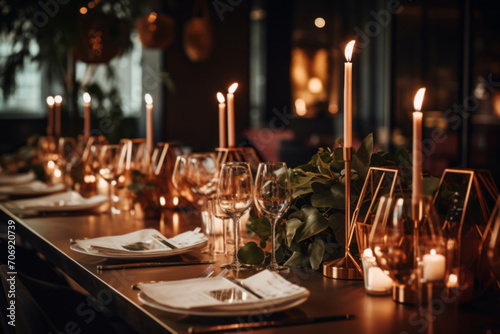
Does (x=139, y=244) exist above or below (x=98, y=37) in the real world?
below

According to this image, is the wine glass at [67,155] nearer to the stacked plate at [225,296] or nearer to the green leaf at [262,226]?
the green leaf at [262,226]

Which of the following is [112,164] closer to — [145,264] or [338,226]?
[145,264]

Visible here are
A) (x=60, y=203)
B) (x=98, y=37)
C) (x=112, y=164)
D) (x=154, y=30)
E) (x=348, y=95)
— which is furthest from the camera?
(x=154, y=30)

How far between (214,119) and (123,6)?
2309 millimetres

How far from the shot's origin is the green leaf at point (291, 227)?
1.25m

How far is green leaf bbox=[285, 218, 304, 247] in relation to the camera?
49.1 inches

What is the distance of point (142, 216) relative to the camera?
2.02 m

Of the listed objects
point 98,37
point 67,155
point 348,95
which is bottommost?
point 67,155

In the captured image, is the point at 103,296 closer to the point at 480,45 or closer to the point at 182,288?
the point at 182,288

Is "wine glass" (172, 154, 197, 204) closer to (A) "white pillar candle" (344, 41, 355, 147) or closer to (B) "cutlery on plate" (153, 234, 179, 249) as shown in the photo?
(B) "cutlery on plate" (153, 234, 179, 249)

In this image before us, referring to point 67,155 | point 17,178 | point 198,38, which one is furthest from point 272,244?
point 198,38

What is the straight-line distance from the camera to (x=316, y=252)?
125 cm

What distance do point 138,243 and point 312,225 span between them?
1.54 ft

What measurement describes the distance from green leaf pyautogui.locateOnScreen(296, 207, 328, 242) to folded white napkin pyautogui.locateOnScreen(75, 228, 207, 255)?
0.32m
